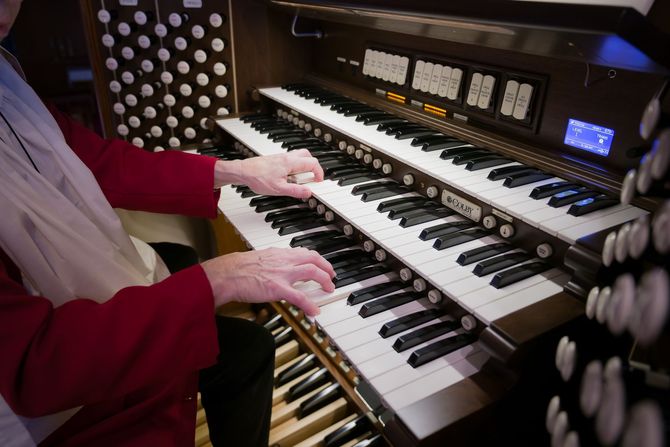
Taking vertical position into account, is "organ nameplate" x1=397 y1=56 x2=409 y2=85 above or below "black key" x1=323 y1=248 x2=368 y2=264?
above

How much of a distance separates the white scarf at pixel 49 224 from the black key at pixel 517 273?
0.90m

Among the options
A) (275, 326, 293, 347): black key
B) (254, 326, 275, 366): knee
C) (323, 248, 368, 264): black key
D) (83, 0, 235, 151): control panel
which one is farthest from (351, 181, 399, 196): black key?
(83, 0, 235, 151): control panel

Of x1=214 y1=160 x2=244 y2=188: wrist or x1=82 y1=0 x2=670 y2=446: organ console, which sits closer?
x1=82 y1=0 x2=670 y2=446: organ console

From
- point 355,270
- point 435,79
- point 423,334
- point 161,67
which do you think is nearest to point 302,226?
point 355,270

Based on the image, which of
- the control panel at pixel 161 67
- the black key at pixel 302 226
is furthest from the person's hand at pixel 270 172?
the control panel at pixel 161 67

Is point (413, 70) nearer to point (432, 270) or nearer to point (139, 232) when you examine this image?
point (432, 270)

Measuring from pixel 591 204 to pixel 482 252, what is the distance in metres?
0.28

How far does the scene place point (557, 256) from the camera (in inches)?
43.2

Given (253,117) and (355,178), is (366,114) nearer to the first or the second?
(355,178)

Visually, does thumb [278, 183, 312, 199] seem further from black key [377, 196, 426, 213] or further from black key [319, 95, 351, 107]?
black key [319, 95, 351, 107]

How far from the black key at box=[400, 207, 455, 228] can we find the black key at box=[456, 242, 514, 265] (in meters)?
0.20

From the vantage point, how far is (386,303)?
1.15 meters

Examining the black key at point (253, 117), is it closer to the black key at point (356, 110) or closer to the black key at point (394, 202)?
the black key at point (356, 110)

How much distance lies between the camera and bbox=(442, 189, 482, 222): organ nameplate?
128 cm
